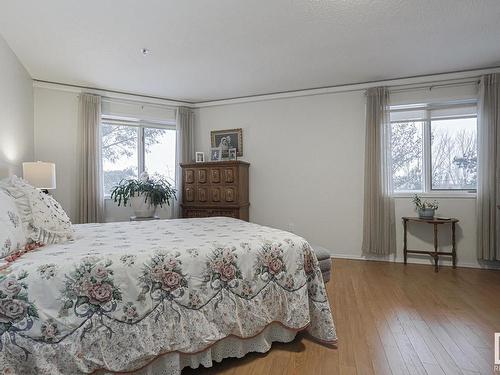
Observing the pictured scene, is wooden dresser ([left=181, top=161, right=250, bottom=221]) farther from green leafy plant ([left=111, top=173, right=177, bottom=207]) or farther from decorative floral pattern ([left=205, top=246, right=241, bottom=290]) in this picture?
decorative floral pattern ([left=205, top=246, right=241, bottom=290])

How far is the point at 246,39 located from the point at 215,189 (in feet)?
6.99

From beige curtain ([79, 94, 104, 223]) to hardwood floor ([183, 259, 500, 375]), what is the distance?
305cm

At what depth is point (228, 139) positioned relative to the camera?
4.60 meters

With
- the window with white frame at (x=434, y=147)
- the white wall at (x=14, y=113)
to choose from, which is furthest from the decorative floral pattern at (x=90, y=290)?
the window with white frame at (x=434, y=147)

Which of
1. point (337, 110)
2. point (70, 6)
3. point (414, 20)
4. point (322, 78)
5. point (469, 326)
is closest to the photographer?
point (469, 326)

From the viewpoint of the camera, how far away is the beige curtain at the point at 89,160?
3822 millimetres

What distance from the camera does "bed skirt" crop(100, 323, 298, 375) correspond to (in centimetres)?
137

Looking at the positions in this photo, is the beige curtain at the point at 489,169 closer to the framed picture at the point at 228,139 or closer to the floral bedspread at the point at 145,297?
the floral bedspread at the point at 145,297

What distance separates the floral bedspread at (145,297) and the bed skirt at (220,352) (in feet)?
0.19

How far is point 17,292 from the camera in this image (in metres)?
1.13

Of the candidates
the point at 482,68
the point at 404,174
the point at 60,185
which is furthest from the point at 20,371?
the point at 482,68

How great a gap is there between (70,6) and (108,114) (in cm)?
206

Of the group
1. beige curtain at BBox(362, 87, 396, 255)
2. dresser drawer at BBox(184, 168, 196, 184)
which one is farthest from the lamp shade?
beige curtain at BBox(362, 87, 396, 255)

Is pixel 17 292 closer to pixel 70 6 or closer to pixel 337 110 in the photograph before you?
pixel 70 6
